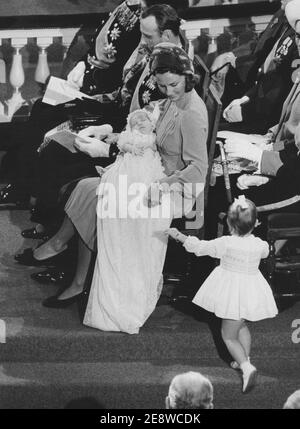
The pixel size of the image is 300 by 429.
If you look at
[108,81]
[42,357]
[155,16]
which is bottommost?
[42,357]

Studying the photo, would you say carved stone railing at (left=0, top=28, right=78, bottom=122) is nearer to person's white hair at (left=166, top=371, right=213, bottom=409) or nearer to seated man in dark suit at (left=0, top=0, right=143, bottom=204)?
seated man in dark suit at (left=0, top=0, right=143, bottom=204)

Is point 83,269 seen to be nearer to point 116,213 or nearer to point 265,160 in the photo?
point 116,213

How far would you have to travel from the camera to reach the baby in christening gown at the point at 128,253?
703cm

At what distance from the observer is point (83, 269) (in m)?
7.18

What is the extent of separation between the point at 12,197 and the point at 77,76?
0.73 meters

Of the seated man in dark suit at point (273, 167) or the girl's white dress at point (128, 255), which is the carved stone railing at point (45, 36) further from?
the girl's white dress at point (128, 255)

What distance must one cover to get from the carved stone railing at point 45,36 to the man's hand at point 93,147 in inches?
41.9

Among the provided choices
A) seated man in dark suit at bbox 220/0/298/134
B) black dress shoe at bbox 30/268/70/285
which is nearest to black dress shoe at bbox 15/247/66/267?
black dress shoe at bbox 30/268/70/285

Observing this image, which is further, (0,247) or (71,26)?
(71,26)

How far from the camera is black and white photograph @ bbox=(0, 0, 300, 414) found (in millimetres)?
6891

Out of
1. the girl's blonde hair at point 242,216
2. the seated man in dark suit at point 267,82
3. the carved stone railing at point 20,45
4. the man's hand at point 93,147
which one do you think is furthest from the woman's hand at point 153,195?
the carved stone railing at point 20,45
